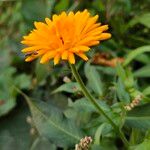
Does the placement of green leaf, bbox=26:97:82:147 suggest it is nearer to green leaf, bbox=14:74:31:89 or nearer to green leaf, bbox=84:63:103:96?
green leaf, bbox=84:63:103:96

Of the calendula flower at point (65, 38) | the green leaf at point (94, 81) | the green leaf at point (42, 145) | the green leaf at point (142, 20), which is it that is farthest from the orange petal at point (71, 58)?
the green leaf at point (142, 20)

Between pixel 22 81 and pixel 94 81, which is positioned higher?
pixel 22 81

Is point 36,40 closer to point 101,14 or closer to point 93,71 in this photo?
point 93,71

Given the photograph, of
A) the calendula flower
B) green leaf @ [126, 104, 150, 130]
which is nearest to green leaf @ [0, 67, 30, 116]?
green leaf @ [126, 104, 150, 130]

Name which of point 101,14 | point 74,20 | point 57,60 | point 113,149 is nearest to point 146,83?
point 101,14

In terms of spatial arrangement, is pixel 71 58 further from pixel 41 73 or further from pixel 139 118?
pixel 41 73

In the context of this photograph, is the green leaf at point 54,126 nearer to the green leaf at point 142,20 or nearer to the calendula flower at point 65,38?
the calendula flower at point 65,38

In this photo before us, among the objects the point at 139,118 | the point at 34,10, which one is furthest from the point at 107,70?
the point at 139,118
